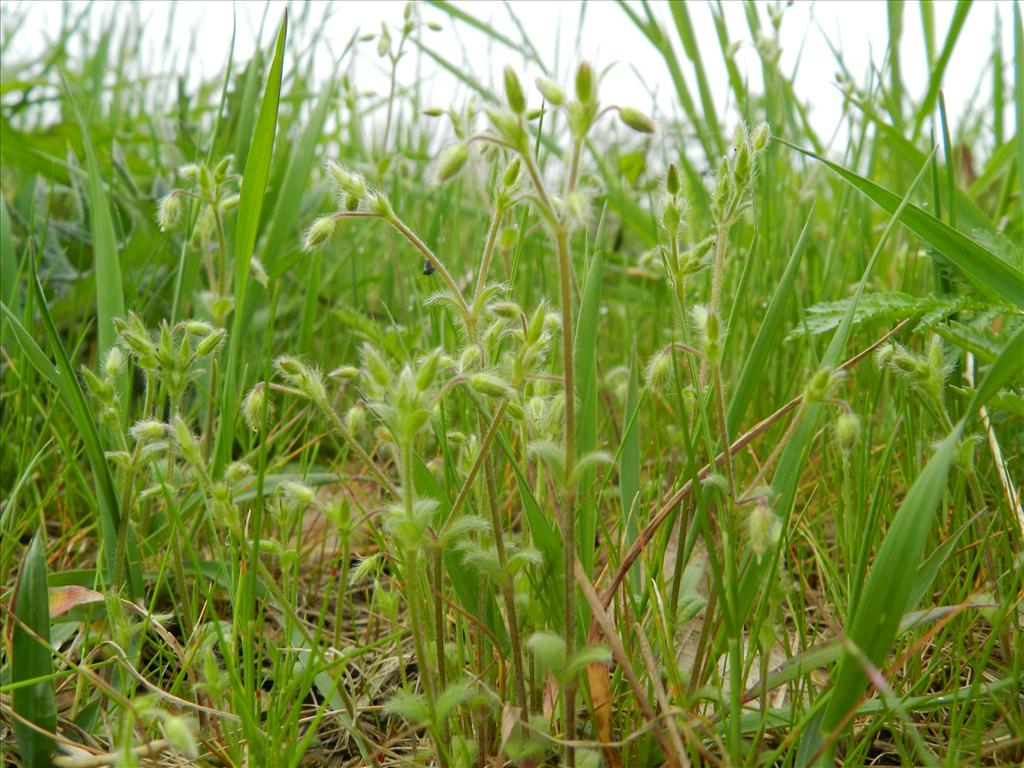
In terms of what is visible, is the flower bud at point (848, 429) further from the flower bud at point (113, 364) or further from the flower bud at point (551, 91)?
the flower bud at point (113, 364)

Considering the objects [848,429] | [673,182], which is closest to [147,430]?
[673,182]

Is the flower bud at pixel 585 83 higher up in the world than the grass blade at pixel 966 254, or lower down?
higher up

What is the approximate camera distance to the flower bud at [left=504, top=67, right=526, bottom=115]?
1.08m

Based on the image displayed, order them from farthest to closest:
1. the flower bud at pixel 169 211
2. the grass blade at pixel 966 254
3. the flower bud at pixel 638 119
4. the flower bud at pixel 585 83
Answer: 1. the flower bud at pixel 169 211
2. the grass blade at pixel 966 254
3. the flower bud at pixel 638 119
4. the flower bud at pixel 585 83

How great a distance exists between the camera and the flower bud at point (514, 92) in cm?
108

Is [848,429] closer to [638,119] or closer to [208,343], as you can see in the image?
[638,119]

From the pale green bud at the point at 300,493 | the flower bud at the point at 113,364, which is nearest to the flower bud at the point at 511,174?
the pale green bud at the point at 300,493

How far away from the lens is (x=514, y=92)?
1083 millimetres

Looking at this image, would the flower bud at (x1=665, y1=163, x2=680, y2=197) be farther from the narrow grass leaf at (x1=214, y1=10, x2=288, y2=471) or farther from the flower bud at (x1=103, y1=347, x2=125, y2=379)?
the flower bud at (x1=103, y1=347, x2=125, y2=379)

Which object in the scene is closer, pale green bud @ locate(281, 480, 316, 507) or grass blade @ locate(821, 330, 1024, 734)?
grass blade @ locate(821, 330, 1024, 734)

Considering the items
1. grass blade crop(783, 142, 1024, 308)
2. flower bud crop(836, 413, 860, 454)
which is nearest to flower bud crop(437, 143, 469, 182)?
flower bud crop(836, 413, 860, 454)

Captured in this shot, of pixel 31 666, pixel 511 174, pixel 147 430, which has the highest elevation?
pixel 511 174

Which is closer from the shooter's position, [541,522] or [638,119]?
[638,119]

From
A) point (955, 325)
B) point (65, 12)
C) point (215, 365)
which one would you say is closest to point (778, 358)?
point (955, 325)
